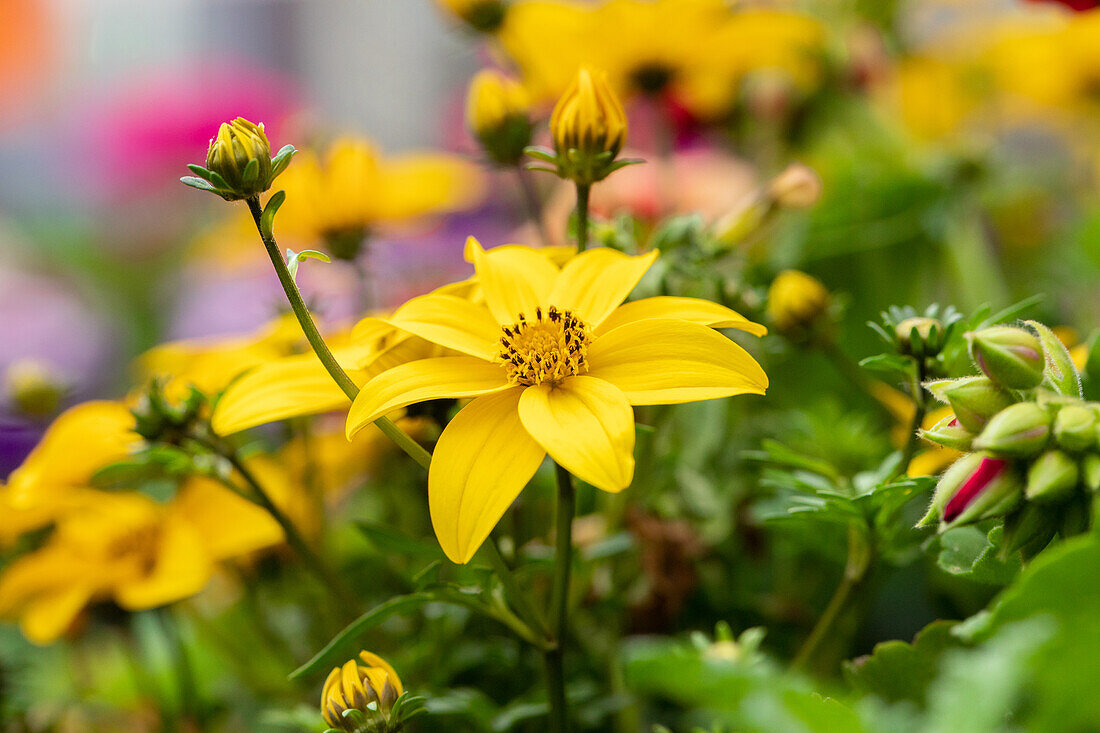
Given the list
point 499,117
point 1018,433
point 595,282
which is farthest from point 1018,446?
point 499,117

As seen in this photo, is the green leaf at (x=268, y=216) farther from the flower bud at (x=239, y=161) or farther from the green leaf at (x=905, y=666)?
the green leaf at (x=905, y=666)

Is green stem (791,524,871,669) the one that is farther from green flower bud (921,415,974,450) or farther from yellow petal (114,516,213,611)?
yellow petal (114,516,213,611)

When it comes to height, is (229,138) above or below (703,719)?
above

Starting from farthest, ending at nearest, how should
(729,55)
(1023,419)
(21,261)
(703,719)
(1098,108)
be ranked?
1. (21,261)
2. (1098,108)
3. (729,55)
4. (703,719)
5. (1023,419)

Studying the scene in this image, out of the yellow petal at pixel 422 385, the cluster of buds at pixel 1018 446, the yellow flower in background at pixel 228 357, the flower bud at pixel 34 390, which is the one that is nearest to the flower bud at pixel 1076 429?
the cluster of buds at pixel 1018 446

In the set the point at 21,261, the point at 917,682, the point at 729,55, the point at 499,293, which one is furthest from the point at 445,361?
the point at 21,261

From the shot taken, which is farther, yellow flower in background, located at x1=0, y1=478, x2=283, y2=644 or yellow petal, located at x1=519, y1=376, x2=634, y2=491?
yellow flower in background, located at x1=0, y1=478, x2=283, y2=644

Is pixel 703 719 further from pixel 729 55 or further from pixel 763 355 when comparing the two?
pixel 729 55

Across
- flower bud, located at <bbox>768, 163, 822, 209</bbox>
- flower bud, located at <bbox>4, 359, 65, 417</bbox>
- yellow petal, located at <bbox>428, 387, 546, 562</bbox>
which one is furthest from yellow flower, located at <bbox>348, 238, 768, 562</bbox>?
flower bud, located at <bbox>4, 359, 65, 417</bbox>
